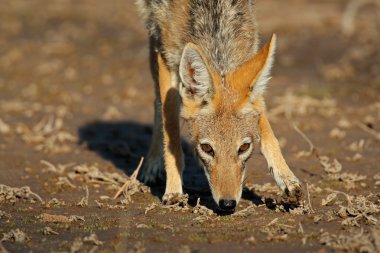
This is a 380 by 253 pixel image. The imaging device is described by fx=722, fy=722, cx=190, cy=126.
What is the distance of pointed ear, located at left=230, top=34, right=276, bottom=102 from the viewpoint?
6328 millimetres

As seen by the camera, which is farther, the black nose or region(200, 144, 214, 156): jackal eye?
region(200, 144, 214, 156): jackal eye

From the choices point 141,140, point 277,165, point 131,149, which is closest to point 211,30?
point 277,165

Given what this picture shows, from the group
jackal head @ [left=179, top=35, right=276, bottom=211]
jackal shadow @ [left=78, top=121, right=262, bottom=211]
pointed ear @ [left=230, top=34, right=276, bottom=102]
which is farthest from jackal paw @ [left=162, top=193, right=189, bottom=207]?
pointed ear @ [left=230, top=34, right=276, bottom=102]

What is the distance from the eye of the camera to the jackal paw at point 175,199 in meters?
6.91

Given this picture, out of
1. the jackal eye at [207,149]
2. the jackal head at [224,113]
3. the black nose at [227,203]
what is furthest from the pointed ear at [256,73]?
the black nose at [227,203]

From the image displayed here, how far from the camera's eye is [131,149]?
400 inches

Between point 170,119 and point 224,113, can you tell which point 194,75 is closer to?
point 224,113

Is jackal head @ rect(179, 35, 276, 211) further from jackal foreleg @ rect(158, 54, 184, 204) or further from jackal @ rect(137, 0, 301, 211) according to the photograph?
jackal foreleg @ rect(158, 54, 184, 204)

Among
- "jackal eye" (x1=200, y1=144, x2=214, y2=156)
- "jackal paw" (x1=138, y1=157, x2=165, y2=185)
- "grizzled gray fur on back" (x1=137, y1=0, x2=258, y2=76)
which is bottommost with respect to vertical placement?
"jackal paw" (x1=138, y1=157, x2=165, y2=185)

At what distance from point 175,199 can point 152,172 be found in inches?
63.2

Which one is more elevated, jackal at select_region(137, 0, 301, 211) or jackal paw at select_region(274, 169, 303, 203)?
jackal at select_region(137, 0, 301, 211)

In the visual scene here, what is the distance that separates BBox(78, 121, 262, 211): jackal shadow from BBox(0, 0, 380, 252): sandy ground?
3 cm

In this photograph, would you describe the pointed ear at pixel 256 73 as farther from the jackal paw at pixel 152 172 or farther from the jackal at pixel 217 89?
the jackal paw at pixel 152 172

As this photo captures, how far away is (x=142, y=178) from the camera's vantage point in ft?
28.2
